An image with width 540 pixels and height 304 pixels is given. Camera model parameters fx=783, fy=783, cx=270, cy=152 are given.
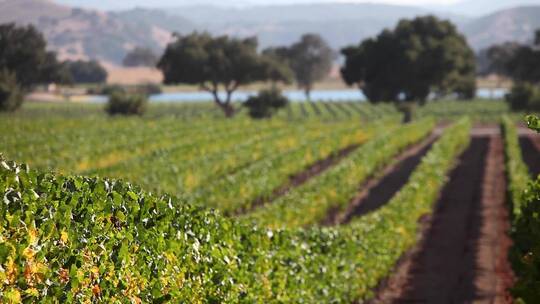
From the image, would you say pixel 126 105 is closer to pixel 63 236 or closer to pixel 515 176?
pixel 515 176

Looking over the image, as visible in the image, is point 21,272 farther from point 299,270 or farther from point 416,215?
point 416,215

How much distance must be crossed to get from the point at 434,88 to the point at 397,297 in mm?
75392

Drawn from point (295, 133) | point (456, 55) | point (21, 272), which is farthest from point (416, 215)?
point (456, 55)

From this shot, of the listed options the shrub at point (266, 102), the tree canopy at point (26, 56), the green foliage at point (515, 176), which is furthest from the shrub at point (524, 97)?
the tree canopy at point (26, 56)

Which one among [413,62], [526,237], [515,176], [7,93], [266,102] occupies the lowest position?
[515,176]

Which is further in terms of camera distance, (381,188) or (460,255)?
(381,188)

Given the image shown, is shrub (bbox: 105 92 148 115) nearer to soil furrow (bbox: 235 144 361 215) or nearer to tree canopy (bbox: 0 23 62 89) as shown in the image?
tree canopy (bbox: 0 23 62 89)

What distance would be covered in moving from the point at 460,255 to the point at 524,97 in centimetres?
6786

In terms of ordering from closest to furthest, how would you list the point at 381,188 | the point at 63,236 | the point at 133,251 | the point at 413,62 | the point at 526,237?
1. the point at 63,236
2. the point at 133,251
3. the point at 526,237
4. the point at 381,188
5. the point at 413,62

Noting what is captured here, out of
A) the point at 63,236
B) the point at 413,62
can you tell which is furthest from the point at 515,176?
the point at 413,62

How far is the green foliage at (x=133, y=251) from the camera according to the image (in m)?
7.02

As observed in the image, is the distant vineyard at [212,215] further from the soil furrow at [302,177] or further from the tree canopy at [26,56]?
the tree canopy at [26,56]

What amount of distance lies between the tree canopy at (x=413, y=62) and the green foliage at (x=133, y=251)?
72.7m

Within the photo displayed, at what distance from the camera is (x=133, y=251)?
29.0ft
